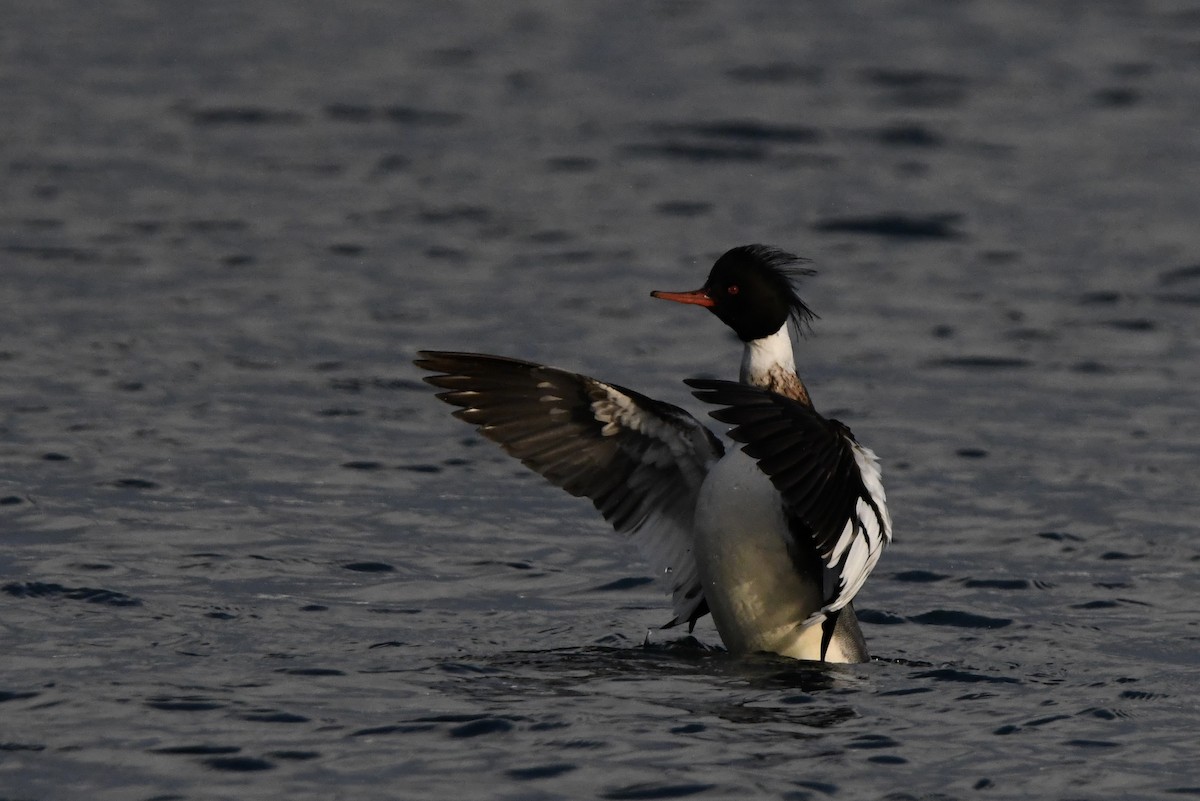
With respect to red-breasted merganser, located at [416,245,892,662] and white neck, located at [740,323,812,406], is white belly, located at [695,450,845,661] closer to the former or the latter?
red-breasted merganser, located at [416,245,892,662]

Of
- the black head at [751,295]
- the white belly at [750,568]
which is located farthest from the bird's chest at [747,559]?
the black head at [751,295]

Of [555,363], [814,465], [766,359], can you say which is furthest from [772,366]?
[555,363]

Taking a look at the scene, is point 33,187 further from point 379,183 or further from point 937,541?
point 937,541

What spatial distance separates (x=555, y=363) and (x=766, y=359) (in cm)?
402

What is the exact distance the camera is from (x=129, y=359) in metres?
12.9

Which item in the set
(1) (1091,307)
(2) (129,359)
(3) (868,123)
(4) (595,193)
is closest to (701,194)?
(4) (595,193)

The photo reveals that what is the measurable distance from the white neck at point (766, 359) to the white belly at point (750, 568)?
648mm

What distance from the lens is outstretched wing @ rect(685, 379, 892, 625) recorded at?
25.5 ft

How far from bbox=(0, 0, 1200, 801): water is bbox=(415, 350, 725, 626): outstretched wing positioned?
507 mm

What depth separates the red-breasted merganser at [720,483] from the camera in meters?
8.30

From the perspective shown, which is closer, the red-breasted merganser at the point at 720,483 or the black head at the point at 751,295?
the red-breasted merganser at the point at 720,483

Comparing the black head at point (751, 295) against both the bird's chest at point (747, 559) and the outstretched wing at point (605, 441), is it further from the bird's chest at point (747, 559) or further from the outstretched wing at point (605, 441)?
the bird's chest at point (747, 559)

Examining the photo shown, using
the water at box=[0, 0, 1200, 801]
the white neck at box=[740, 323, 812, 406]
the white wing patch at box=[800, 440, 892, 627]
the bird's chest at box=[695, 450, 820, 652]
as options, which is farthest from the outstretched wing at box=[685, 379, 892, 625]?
the white neck at box=[740, 323, 812, 406]

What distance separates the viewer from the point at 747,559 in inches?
342
